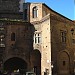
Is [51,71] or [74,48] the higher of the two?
[74,48]

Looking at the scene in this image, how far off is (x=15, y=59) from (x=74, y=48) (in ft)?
29.3

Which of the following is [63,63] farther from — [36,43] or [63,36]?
[36,43]

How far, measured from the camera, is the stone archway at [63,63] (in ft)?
125

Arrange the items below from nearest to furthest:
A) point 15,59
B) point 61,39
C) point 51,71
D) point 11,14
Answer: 1. point 51,71
2. point 61,39
3. point 15,59
4. point 11,14

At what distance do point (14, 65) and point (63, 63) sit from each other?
756 cm

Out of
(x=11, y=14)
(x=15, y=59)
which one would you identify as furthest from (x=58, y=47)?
(x=11, y=14)

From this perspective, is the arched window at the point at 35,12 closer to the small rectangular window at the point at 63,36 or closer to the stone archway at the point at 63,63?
the small rectangular window at the point at 63,36

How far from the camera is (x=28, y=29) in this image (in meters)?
41.0

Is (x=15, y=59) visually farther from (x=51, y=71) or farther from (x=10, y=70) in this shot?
(x=51, y=71)

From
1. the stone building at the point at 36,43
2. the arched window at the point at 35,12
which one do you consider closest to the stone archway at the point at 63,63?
the stone building at the point at 36,43

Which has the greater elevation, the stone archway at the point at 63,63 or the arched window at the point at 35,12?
the arched window at the point at 35,12

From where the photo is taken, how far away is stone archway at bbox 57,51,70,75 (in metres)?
38.0

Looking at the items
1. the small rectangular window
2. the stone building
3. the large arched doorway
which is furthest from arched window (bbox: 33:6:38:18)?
the large arched doorway

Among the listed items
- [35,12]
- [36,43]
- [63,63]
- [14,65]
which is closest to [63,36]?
[63,63]
